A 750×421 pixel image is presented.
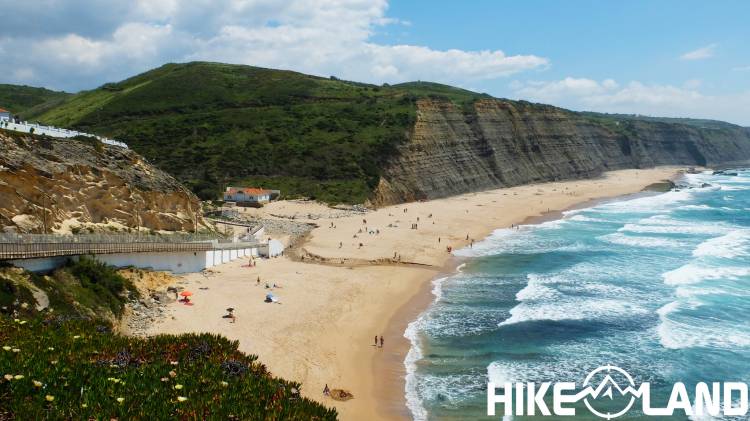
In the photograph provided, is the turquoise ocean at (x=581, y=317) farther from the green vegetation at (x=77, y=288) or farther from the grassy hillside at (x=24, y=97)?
the grassy hillside at (x=24, y=97)

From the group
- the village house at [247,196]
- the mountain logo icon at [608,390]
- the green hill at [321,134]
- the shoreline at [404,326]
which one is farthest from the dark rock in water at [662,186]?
the mountain logo icon at [608,390]

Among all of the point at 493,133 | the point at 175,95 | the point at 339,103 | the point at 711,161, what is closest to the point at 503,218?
the point at 493,133

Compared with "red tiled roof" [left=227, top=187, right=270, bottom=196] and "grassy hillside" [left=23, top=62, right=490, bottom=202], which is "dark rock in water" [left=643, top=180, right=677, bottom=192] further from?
"red tiled roof" [left=227, top=187, right=270, bottom=196]

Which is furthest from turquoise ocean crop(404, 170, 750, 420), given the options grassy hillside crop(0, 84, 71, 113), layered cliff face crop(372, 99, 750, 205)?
grassy hillside crop(0, 84, 71, 113)
